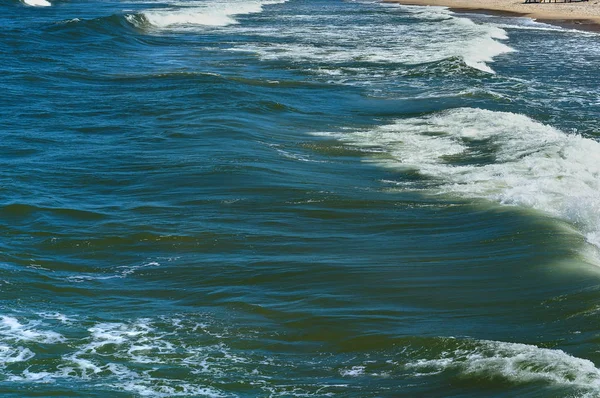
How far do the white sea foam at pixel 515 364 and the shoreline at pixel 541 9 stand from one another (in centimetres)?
3807

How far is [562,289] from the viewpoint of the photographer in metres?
10.2

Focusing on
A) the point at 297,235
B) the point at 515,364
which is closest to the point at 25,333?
the point at 297,235

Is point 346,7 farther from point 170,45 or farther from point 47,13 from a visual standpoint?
point 170,45

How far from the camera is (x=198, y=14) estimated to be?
51.5 meters

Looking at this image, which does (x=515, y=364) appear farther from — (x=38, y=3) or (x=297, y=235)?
(x=38, y=3)

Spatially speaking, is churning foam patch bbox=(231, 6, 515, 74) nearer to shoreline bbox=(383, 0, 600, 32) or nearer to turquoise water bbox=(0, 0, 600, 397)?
turquoise water bbox=(0, 0, 600, 397)

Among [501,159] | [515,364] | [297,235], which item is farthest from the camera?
[501,159]

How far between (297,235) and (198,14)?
135ft

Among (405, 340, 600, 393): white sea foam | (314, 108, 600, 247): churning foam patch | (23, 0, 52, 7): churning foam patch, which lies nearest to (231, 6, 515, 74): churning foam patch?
(314, 108, 600, 247): churning foam patch

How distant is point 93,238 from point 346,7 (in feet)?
172

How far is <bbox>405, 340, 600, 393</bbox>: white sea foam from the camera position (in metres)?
7.84

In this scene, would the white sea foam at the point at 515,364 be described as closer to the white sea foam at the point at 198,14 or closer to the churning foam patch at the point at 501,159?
the churning foam patch at the point at 501,159

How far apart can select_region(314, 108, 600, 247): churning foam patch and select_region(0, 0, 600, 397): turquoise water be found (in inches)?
2.5

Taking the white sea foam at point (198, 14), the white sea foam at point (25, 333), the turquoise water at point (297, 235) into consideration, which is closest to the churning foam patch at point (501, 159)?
the turquoise water at point (297, 235)
